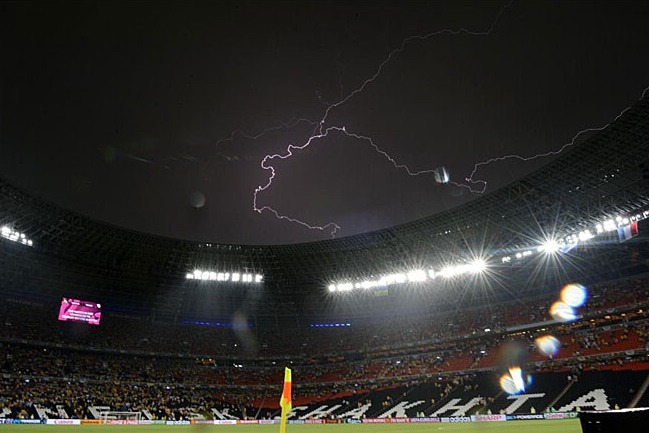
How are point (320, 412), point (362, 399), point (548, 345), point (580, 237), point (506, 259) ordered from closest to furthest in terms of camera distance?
1. point (580, 237)
2. point (548, 345)
3. point (506, 259)
4. point (320, 412)
5. point (362, 399)

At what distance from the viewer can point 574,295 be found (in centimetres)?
4944

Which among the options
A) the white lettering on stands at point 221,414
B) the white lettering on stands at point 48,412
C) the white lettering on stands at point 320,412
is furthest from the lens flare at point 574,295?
the white lettering on stands at point 48,412

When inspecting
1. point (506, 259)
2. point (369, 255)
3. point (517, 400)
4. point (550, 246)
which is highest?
point (369, 255)

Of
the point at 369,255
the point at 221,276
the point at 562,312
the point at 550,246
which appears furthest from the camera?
the point at 221,276

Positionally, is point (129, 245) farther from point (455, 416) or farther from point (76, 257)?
point (455, 416)

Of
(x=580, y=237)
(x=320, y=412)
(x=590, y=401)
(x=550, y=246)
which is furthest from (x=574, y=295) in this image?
(x=320, y=412)

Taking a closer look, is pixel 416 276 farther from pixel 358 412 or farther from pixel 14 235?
pixel 14 235

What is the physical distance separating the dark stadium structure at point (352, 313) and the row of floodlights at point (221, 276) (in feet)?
3.29

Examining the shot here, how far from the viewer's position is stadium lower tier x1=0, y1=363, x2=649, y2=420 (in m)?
37.5

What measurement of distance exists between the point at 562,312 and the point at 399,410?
20.0 metres

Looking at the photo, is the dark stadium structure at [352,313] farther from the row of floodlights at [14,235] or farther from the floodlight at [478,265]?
the floodlight at [478,265]

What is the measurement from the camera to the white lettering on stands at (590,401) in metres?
35.3

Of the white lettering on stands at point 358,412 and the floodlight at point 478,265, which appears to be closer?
the white lettering on stands at point 358,412

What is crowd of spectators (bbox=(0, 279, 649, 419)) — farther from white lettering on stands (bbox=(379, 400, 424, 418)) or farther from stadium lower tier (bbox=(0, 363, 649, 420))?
white lettering on stands (bbox=(379, 400, 424, 418))
